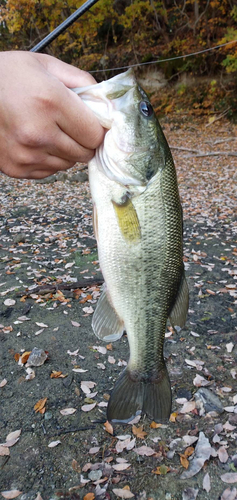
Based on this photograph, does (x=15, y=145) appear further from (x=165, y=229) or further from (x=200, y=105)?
(x=200, y=105)

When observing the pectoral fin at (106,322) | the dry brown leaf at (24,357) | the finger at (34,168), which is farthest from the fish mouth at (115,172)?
the dry brown leaf at (24,357)

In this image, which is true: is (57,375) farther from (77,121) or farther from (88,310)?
(77,121)

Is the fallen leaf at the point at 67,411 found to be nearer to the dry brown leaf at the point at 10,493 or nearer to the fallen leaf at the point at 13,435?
the fallen leaf at the point at 13,435

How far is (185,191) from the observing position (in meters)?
12.3

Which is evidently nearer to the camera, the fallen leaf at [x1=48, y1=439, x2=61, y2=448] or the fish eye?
the fish eye

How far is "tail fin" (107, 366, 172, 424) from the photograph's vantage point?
2.20 meters

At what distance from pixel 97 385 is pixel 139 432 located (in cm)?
74

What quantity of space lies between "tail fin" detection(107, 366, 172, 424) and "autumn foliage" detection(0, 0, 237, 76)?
1976 centimetres

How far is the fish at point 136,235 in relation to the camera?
6.18 ft

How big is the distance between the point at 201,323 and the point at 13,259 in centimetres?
388

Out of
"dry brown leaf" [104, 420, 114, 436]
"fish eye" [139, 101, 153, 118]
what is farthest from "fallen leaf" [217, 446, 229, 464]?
"fish eye" [139, 101, 153, 118]

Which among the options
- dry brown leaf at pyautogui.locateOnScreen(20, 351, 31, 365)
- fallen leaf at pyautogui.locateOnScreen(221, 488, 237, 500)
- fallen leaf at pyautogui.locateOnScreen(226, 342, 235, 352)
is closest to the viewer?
fallen leaf at pyautogui.locateOnScreen(221, 488, 237, 500)

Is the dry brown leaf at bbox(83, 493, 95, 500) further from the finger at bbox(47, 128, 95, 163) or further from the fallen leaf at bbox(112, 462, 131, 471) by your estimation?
the finger at bbox(47, 128, 95, 163)

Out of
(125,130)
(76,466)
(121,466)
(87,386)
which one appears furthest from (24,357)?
(125,130)
